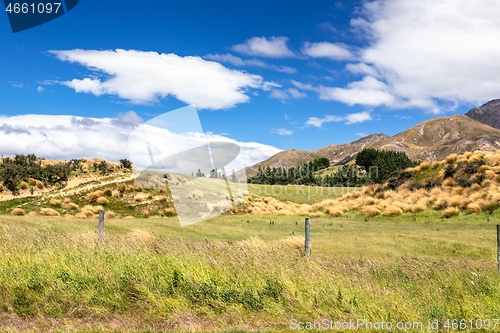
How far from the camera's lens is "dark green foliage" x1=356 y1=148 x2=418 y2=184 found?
3038 inches

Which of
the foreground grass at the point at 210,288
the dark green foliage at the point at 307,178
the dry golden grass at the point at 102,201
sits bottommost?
the foreground grass at the point at 210,288

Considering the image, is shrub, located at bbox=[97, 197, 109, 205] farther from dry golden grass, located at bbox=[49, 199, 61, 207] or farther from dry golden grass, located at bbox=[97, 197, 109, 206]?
dry golden grass, located at bbox=[49, 199, 61, 207]

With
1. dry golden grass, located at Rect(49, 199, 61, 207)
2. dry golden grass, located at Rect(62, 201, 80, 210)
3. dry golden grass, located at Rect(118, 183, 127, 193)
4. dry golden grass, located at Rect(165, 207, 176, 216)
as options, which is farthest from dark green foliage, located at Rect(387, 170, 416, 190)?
dry golden grass, located at Rect(49, 199, 61, 207)

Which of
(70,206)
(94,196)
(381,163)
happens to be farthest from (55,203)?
(381,163)

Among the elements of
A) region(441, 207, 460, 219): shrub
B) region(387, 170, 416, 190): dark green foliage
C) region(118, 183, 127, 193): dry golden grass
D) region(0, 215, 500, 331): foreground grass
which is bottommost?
region(0, 215, 500, 331): foreground grass

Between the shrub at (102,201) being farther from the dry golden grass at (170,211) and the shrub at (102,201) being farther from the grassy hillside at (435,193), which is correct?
the grassy hillside at (435,193)

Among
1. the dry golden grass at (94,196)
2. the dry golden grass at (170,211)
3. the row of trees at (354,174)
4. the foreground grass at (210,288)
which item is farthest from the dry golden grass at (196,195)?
the row of trees at (354,174)

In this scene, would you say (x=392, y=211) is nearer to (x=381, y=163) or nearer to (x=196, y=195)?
(x=196, y=195)

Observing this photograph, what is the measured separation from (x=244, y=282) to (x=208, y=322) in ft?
4.18

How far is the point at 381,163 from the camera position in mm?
82562

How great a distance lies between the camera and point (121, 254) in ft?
28.2

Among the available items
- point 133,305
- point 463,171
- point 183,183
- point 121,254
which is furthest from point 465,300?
point 183,183

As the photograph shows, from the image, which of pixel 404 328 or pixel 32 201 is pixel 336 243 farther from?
pixel 32 201

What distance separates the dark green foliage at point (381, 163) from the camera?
7716 cm
